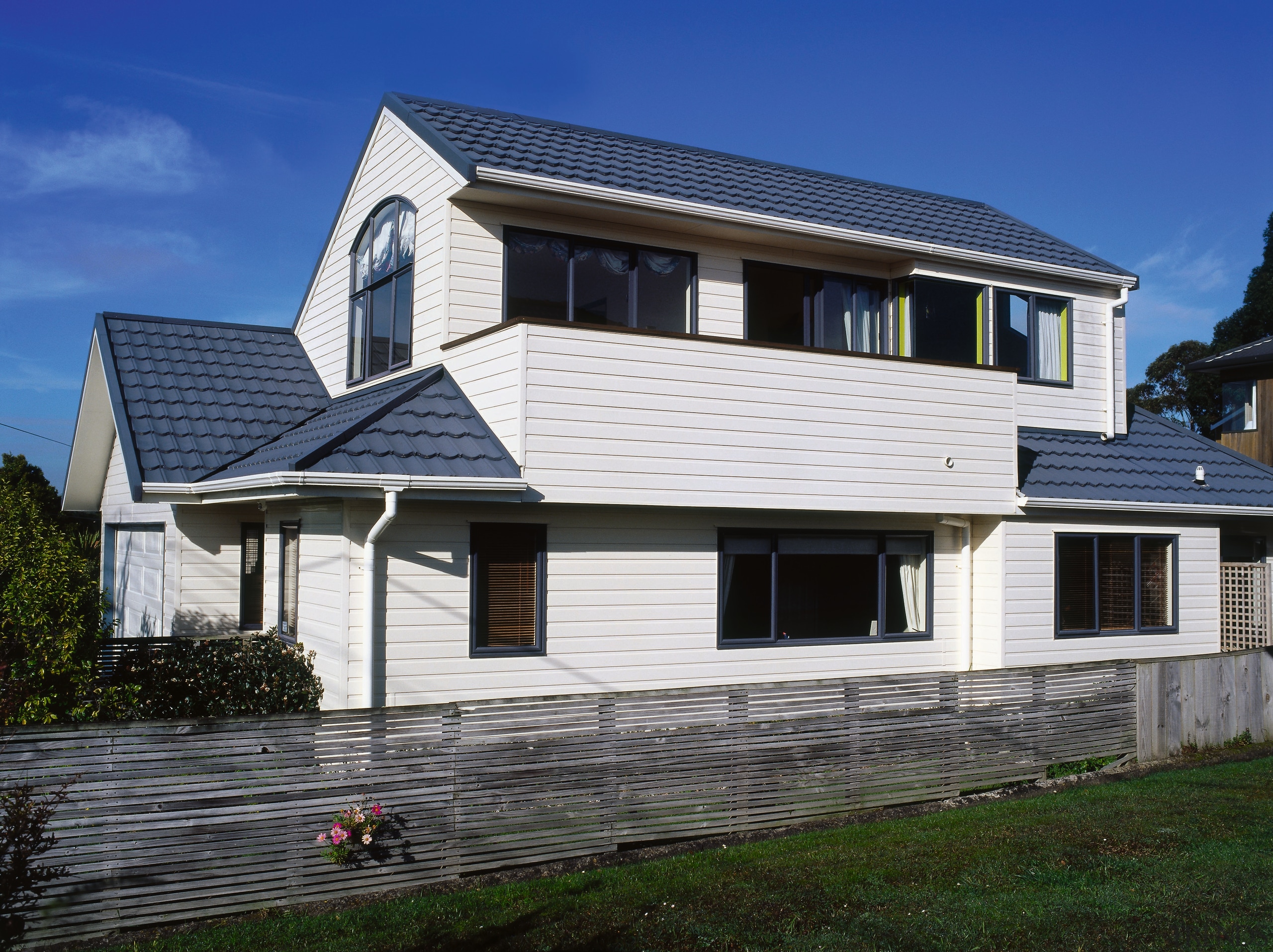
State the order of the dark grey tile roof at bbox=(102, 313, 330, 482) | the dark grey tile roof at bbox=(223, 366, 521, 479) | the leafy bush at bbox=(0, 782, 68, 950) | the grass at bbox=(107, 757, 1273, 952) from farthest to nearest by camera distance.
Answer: the dark grey tile roof at bbox=(102, 313, 330, 482) → the dark grey tile roof at bbox=(223, 366, 521, 479) → the grass at bbox=(107, 757, 1273, 952) → the leafy bush at bbox=(0, 782, 68, 950)

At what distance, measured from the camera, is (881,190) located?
18141 millimetres

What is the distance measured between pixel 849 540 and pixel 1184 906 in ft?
22.5

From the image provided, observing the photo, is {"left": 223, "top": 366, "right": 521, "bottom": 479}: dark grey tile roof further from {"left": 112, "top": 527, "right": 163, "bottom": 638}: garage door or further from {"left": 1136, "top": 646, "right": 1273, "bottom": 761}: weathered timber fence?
{"left": 1136, "top": 646, "right": 1273, "bottom": 761}: weathered timber fence

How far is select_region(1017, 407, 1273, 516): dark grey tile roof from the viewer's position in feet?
48.6

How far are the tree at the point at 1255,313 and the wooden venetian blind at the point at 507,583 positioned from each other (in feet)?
160

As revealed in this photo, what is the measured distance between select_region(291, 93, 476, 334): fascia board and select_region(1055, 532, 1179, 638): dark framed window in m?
9.25

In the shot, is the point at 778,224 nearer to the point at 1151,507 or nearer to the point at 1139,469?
the point at 1151,507

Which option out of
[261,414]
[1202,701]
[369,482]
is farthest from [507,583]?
[1202,701]

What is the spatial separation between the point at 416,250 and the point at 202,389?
420 cm

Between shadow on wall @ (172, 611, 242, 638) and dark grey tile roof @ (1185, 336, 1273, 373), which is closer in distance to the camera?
shadow on wall @ (172, 611, 242, 638)

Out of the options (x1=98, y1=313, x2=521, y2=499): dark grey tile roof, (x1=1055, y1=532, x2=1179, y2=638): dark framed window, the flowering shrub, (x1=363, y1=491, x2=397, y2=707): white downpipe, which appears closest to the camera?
the flowering shrub

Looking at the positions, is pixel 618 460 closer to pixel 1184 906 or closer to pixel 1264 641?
pixel 1184 906

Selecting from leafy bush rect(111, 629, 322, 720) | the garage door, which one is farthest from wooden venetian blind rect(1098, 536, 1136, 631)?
the garage door

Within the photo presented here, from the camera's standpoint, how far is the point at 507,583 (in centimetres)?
1134
